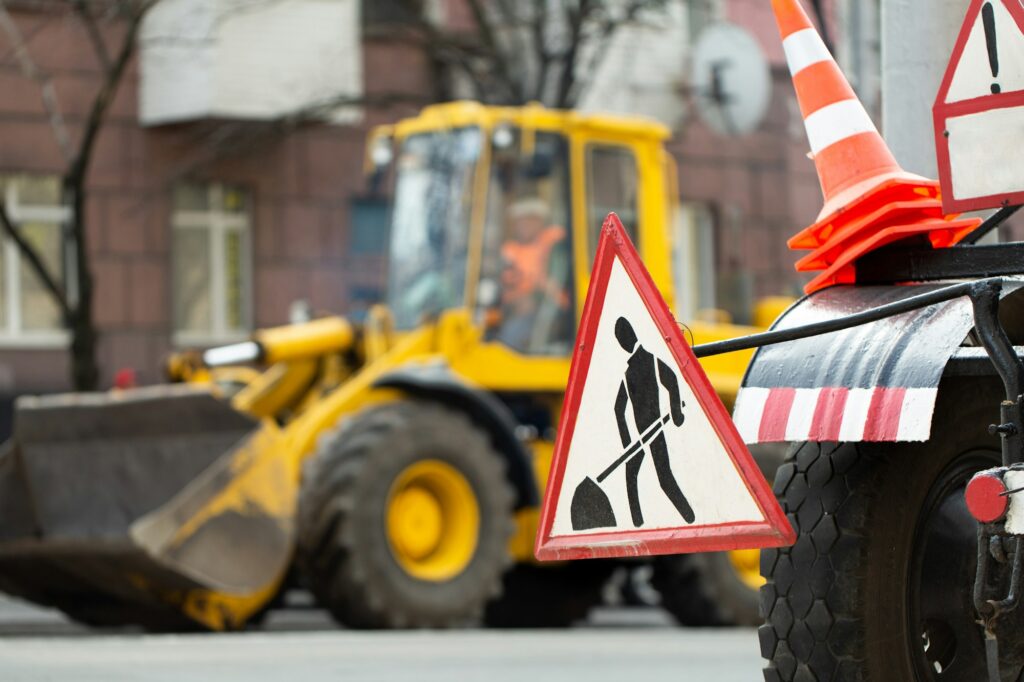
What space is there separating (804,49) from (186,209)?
18439mm

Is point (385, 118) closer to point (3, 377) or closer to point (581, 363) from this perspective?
point (3, 377)

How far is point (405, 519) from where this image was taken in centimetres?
1264

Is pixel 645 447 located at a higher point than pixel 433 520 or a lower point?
higher

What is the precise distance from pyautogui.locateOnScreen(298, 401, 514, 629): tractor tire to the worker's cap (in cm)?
164

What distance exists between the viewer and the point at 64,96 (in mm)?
21406

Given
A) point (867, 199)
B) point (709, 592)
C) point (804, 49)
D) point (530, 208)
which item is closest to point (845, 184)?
point (867, 199)

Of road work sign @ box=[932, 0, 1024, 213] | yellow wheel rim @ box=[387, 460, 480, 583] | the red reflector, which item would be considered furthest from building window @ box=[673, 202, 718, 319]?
the red reflector

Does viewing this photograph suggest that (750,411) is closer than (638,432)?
No

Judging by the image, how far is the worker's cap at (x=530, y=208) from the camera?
14.1 m

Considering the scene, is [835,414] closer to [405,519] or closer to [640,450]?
[640,450]

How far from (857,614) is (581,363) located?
75 centimetres

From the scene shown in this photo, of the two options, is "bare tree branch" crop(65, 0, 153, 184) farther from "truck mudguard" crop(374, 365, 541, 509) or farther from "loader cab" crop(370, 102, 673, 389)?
"truck mudguard" crop(374, 365, 541, 509)

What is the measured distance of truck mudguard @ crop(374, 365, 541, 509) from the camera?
12.9 meters

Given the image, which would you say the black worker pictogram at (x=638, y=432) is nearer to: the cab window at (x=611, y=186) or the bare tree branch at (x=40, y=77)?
the cab window at (x=611, y=186)
